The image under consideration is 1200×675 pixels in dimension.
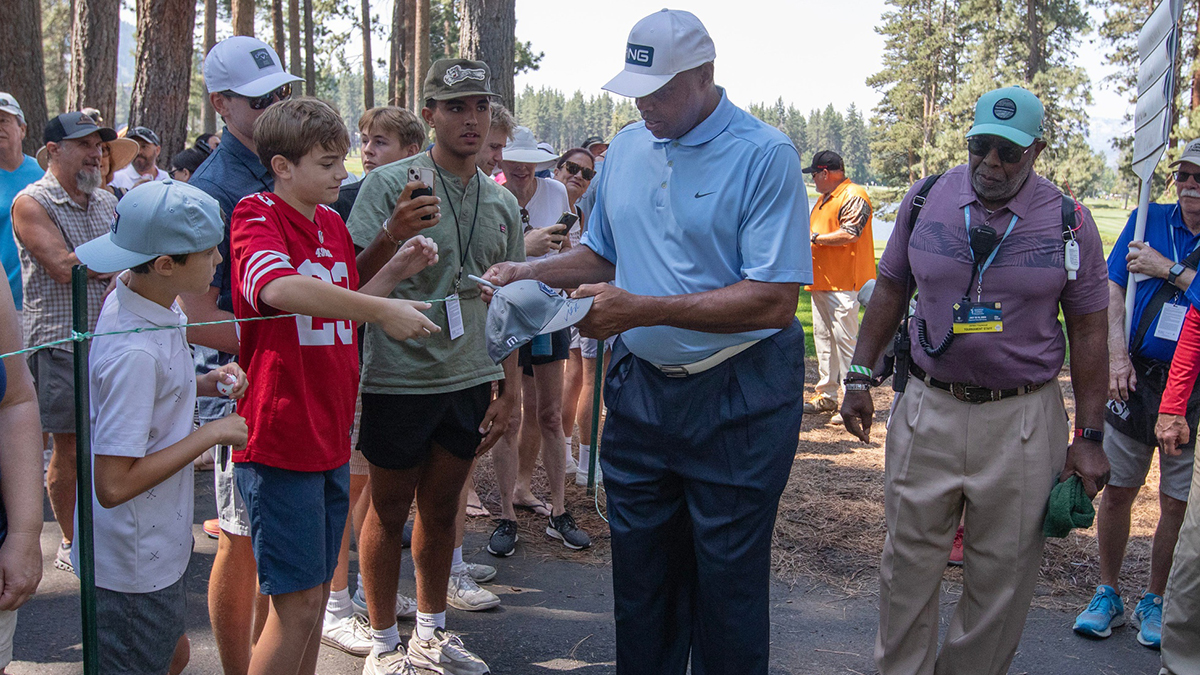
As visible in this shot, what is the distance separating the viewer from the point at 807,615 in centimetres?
453

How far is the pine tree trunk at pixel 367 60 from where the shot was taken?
102 feet

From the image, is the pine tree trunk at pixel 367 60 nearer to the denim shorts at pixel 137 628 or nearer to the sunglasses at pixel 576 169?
the sunglasses at pixel 576 169

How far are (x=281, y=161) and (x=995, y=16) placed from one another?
156ft

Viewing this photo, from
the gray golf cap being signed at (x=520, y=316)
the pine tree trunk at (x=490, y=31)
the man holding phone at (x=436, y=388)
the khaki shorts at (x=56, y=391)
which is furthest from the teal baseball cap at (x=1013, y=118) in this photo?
the pine tree trunk at (x=490, y=31)

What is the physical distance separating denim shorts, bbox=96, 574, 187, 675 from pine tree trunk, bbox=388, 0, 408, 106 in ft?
70.3

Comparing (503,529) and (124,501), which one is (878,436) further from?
(124,501)

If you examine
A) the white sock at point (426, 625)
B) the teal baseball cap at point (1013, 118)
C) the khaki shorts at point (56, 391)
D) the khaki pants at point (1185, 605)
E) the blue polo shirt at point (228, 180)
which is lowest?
the white sock at point (426, 625)

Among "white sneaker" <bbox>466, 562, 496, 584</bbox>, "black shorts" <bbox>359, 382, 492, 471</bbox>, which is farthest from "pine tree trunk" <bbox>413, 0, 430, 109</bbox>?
"black shorts" <bbox>359, 382, 492, 471</bbox>

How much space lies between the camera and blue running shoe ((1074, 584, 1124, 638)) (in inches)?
170

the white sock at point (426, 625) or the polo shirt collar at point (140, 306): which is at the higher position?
the polo shirt collar at point (140, 306)

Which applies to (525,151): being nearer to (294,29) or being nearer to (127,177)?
(127,177)

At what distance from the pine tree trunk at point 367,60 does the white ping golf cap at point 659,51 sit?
2945cm

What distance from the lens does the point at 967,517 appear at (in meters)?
3.53

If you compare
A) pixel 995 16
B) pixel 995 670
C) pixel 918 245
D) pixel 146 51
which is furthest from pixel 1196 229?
pixel 995 16
